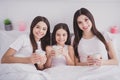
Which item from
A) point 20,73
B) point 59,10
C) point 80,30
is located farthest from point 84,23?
point 20,73

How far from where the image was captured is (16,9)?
1908 millimetres

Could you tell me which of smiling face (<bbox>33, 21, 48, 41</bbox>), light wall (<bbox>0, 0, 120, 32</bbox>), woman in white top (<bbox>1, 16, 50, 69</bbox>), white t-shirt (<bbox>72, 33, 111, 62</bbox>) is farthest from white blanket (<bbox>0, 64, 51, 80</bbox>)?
light wall (<bbox>0, 0, 120, 32</bbox>)

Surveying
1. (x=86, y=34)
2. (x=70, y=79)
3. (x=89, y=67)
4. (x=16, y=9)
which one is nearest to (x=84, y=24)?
(x=86, y=34)

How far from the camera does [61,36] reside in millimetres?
1590

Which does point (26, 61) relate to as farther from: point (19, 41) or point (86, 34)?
point (86, 34)

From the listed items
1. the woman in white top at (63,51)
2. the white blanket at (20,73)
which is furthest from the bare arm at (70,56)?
the white blanket at (20,73)

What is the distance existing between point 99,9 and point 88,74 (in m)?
0.75

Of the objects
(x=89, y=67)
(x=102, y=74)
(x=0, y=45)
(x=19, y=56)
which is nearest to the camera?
(x=102, y=74)

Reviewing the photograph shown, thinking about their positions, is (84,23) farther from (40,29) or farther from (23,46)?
(23,46)

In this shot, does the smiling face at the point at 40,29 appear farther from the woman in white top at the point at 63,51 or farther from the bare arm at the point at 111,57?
the bare arm at the point at 111,57

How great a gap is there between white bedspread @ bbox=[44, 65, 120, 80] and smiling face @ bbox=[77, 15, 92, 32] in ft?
1.07

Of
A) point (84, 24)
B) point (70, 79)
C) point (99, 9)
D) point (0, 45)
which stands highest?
point (99, 9)

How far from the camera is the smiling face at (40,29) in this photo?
1.57m

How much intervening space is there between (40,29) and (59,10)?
396 millimetres
